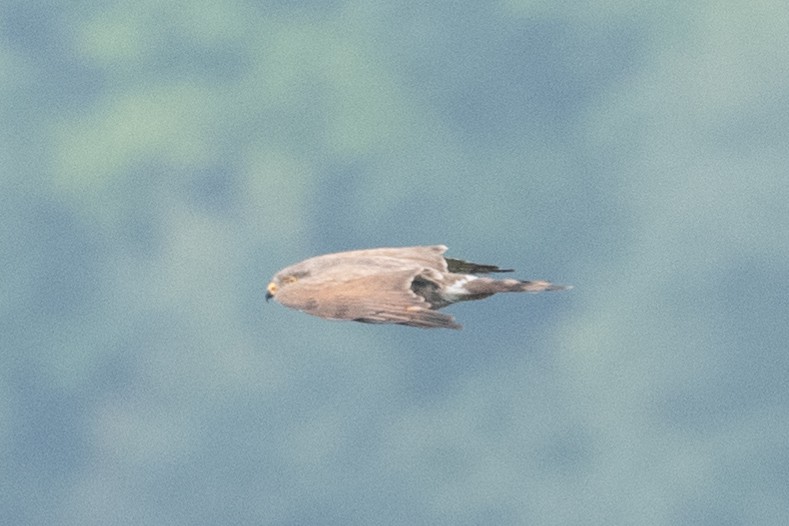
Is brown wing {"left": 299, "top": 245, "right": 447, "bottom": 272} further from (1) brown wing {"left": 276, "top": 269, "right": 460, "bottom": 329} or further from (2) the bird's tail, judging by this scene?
(2) the bird's tail

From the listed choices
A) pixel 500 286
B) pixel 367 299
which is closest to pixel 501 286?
pixel 500 286

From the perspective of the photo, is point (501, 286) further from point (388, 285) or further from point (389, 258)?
point (388, 285)

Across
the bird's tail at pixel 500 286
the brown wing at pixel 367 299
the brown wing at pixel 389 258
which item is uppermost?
the brown wing at pixel 389 258

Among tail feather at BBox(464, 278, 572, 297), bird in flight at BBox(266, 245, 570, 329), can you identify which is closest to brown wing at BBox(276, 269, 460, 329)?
bird in flight at BBox(266, 245, 570, 329)

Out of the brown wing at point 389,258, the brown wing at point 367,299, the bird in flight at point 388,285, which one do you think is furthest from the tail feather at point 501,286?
the brown wing at point 367,299

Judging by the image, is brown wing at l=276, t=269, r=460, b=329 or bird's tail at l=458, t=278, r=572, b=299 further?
bird's tail at l=458, t=278, r=572, b=299

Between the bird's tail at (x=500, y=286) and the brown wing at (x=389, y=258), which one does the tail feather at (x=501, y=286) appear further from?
the brown wing at (x=389, y=258)

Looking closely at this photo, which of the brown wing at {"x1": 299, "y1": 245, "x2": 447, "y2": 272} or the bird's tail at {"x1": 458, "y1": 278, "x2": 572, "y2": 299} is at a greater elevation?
the brown wing at {"x1": 299, "y1": 245, "x2": 447, "y2": 272}

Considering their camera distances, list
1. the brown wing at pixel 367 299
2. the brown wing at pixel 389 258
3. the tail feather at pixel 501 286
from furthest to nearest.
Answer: the brown wing at pixel 389 258
the tail feather at pixel 501 286
the brown wing at pixel 367 299
